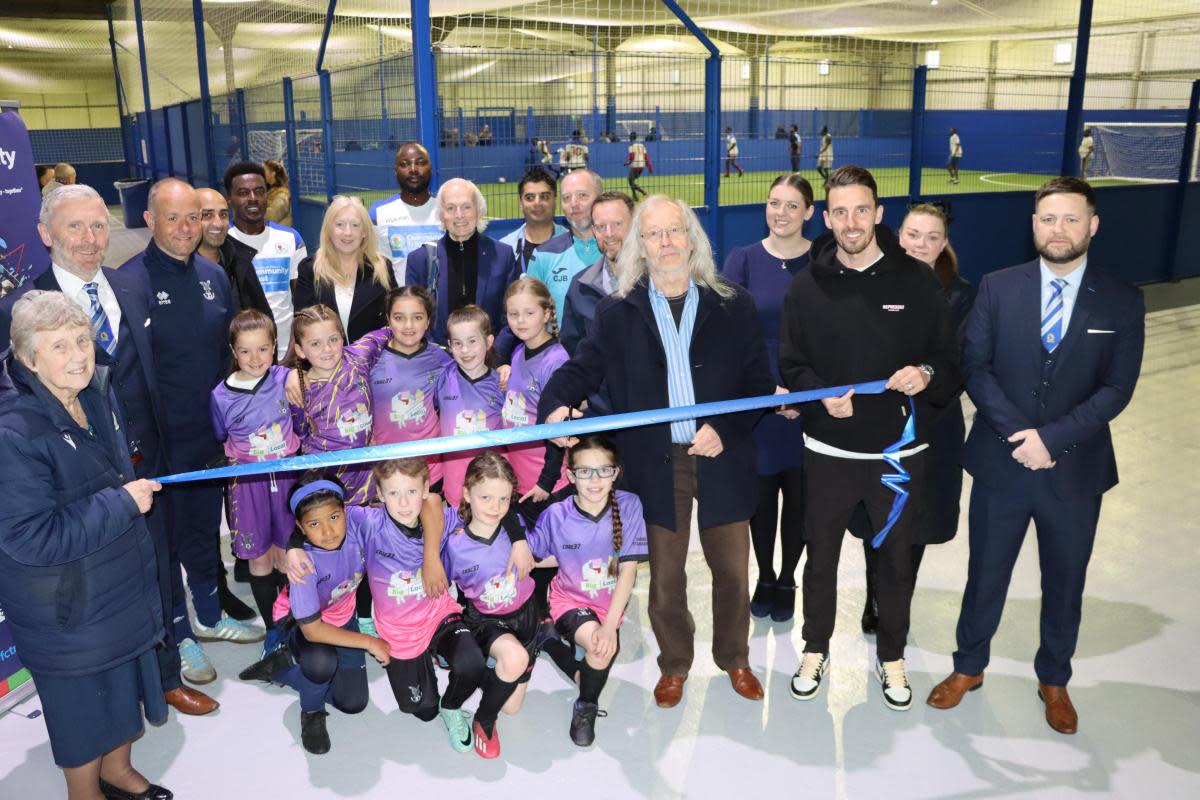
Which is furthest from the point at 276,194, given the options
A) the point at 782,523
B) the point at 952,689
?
the point at 952,689

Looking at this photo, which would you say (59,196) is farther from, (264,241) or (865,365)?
(865,365)

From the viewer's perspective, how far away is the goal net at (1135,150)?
14.6m

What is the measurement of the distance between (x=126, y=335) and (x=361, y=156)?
649 cm

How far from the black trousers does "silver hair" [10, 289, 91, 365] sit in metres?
2.45

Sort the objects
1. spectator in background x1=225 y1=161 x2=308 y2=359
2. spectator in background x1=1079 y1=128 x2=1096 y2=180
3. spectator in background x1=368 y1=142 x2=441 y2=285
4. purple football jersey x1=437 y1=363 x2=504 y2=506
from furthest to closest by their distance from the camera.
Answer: spectator in background x1=1079 y1=128 x2=1096 y2=180
spectator in background x1=368 y1=142 x2=441 y2=285
spectator in background x1=225 y1=161 x2=308 y2=359
purple football jersey x1=437 y1=363 x2=504 y2=506

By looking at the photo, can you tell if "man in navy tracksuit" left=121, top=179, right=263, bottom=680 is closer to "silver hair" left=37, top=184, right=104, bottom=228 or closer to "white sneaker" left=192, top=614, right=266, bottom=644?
"white sneaker" left=192, top=614, right=266, bottom=644

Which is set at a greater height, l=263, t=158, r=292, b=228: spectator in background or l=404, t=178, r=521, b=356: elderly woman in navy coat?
l=263, t=158, r=292, b=228: spectator in background

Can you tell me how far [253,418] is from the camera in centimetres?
354

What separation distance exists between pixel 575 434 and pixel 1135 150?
16.9 metres

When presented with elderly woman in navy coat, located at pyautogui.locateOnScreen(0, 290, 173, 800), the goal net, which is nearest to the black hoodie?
elderly woman in navy coat, located at pyautogui.locateOnScreen(0, 290, 173, 800)

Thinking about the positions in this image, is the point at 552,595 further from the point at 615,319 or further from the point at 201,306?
the point at 201,306

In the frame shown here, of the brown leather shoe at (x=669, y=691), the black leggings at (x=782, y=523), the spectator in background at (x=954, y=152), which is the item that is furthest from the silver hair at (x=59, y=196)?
the spectator in background at (x=954, y=152)

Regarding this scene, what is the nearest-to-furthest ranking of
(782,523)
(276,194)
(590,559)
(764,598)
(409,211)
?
1. (590,559)
2. (782,523)
3. (764,598)
4. (409,211)
5. (276,194)

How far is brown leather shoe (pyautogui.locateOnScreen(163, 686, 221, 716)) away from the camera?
3.39m
